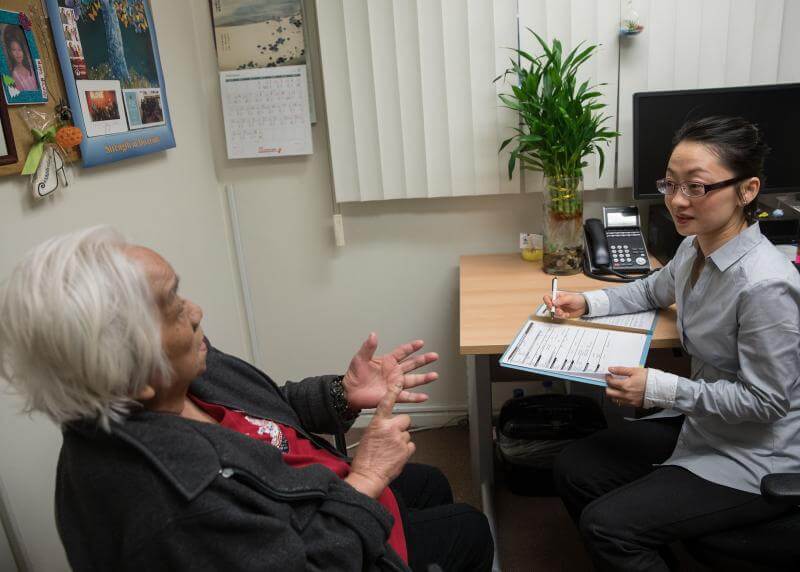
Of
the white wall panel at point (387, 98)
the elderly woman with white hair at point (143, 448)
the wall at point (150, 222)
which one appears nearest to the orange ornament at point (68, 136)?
the wall at point (150, 222)

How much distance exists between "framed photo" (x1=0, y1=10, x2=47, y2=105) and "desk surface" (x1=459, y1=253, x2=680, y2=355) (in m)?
1.21

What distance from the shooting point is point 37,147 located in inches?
55.1

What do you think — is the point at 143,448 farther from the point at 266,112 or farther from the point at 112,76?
the point at 266,112

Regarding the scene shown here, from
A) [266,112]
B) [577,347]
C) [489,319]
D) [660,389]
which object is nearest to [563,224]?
[489,319]

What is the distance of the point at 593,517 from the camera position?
1.40 m

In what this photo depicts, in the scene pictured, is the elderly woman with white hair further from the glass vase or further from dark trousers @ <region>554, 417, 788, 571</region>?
the glass vase

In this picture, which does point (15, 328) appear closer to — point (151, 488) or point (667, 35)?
point (151, 488)

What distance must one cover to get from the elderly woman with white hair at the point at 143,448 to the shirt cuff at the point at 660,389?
69cm

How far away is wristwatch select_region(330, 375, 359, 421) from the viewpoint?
1.46 metres

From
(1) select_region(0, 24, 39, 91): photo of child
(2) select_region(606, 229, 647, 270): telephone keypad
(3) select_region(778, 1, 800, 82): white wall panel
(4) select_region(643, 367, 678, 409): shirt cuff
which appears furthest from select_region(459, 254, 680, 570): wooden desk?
(1) select_region(0, 24, 39, 91): photo of child

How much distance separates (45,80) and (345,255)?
1.30m

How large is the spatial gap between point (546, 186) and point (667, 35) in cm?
67

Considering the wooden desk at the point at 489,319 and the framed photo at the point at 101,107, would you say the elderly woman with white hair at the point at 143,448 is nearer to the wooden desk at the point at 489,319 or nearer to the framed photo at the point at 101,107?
the wooden desk at the point at 489,319

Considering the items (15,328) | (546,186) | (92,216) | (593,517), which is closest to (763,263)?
(593,517)
